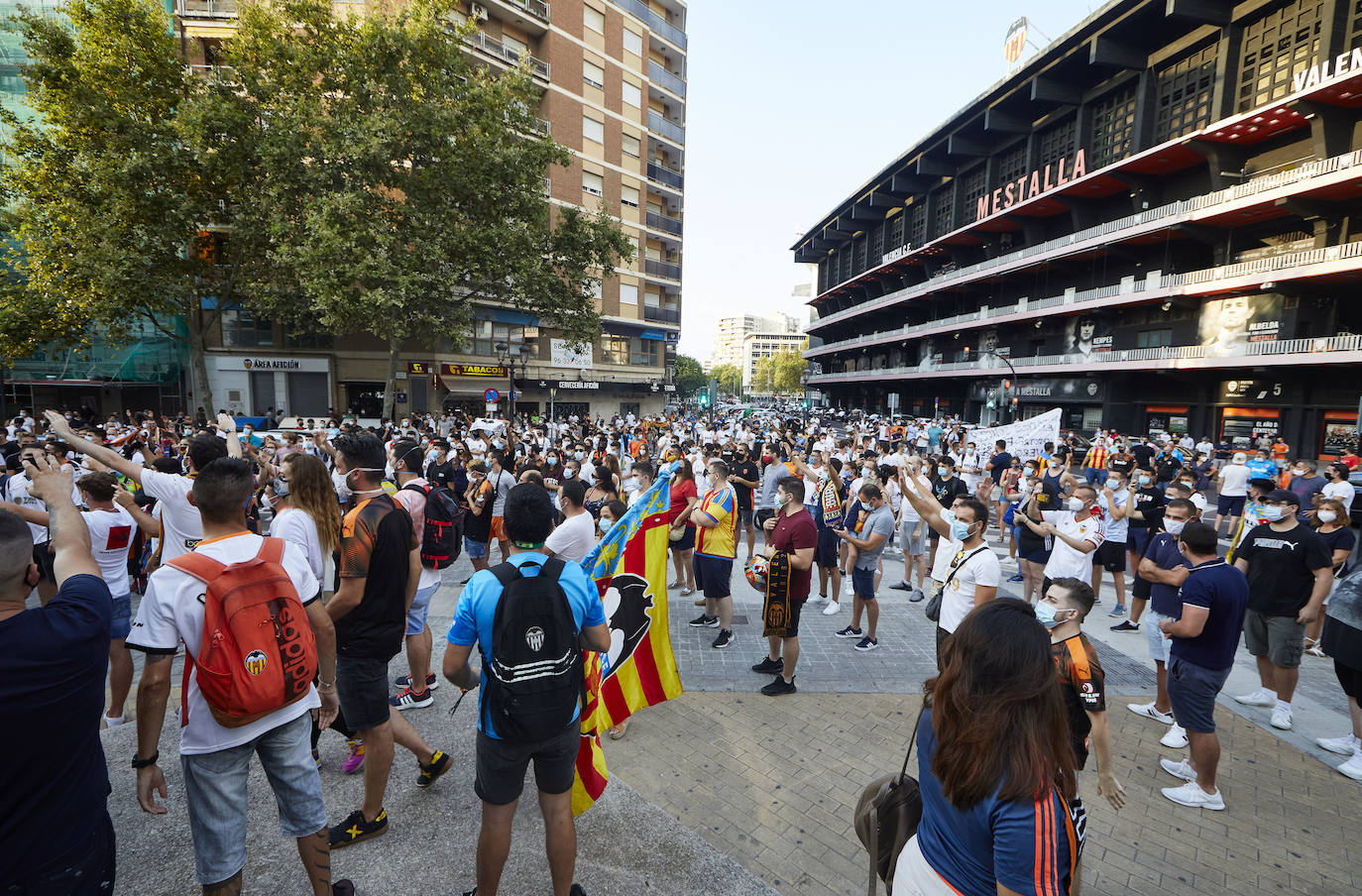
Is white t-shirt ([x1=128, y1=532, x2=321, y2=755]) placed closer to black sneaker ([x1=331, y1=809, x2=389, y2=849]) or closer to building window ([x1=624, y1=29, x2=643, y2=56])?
black sneaker ([x1=331, y1=809, x2=389, y2=849])

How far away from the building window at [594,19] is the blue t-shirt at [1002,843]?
41.0m

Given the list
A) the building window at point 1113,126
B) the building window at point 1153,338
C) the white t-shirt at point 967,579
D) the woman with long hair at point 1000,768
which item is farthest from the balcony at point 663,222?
the woman with long hair at point 1000,768

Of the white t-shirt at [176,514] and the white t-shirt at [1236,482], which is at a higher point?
the white t-shirt at [176,514]

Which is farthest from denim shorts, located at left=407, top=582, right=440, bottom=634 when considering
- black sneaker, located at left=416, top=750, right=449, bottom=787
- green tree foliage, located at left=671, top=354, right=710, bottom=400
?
green tree foliage, located at left=671, top=354, right=710, bottom=400

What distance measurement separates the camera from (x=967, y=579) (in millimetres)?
4328

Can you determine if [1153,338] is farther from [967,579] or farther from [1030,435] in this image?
[967,579]

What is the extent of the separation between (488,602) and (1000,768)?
2.15m

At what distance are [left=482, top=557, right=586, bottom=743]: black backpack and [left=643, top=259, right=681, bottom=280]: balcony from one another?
38.4m

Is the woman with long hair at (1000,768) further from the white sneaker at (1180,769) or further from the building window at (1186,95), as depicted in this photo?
the building window at (1186,95)

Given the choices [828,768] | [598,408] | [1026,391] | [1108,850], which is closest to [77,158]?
[598,408]

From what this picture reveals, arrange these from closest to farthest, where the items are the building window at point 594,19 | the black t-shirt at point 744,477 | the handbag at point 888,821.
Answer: the handbag at point 888,821
the black t-shirt at point 744,477
the building window at point 594,19

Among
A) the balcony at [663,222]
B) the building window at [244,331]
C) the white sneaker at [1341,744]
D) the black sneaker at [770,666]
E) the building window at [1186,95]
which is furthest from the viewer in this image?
the balcony at [663,222]

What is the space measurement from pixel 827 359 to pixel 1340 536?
66.7 meters

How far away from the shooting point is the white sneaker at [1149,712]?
5102 millimetres
